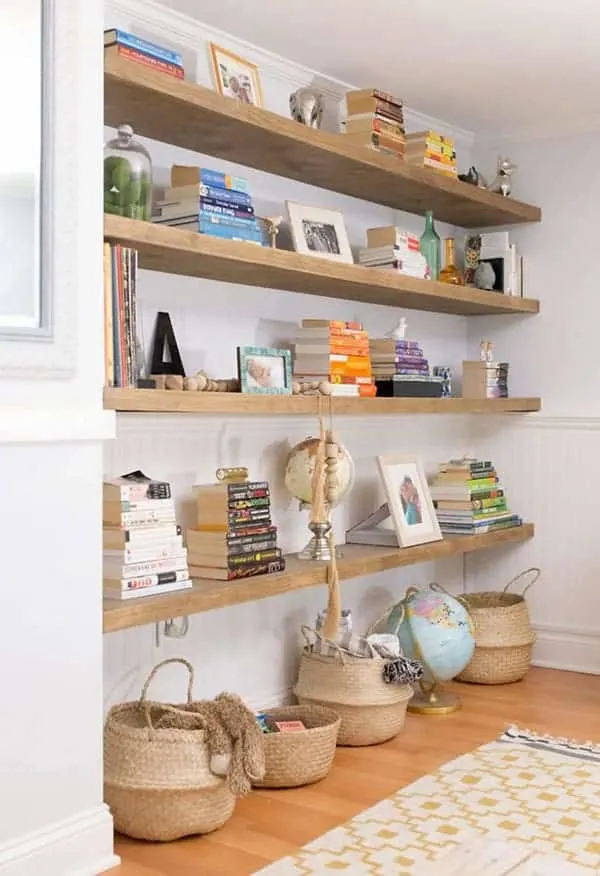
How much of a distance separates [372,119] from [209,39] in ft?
2.07

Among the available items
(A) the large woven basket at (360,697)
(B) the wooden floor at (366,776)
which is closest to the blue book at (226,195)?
(A) the large woven basket at (360,697)

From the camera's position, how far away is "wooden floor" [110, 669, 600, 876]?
8.93 feet

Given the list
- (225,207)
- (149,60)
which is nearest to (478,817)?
(225,207)

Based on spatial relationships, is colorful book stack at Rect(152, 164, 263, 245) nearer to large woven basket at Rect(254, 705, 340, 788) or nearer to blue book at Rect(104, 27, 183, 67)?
blue book at Rect(104, 27, 183, 67)

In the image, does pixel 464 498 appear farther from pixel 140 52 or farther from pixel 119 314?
pixel 140 52

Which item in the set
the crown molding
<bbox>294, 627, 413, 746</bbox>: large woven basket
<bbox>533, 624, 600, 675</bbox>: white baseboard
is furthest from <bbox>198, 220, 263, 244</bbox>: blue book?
<bbox>533, 624, 600, 675</bbox>: white baseboard

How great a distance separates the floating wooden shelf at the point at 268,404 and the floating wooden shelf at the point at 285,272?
378 millimetres

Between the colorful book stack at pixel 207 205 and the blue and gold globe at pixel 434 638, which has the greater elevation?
the colorful book stack at pixel 207 205

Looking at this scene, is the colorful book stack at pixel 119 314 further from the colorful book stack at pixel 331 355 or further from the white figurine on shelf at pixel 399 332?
the white figurine on shelf at pixel 399 332

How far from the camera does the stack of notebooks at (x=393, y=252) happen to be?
3998 mm

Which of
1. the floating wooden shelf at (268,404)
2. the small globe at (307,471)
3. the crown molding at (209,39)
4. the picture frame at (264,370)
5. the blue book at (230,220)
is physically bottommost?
the small globe at (307,471)

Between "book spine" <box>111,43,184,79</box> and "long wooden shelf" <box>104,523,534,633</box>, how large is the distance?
137 centimetres

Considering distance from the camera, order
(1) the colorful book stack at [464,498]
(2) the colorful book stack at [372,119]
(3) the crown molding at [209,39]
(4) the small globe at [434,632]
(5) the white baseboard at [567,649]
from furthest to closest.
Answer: (5) the white baseboard at [567,649] < (1) the colorful book stack at [464,498] < (4) the small globe at [434,632] < (2) the colorful book stack at [372,119] < (3) the crown molding at [209,39]

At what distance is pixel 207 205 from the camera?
3162mm
